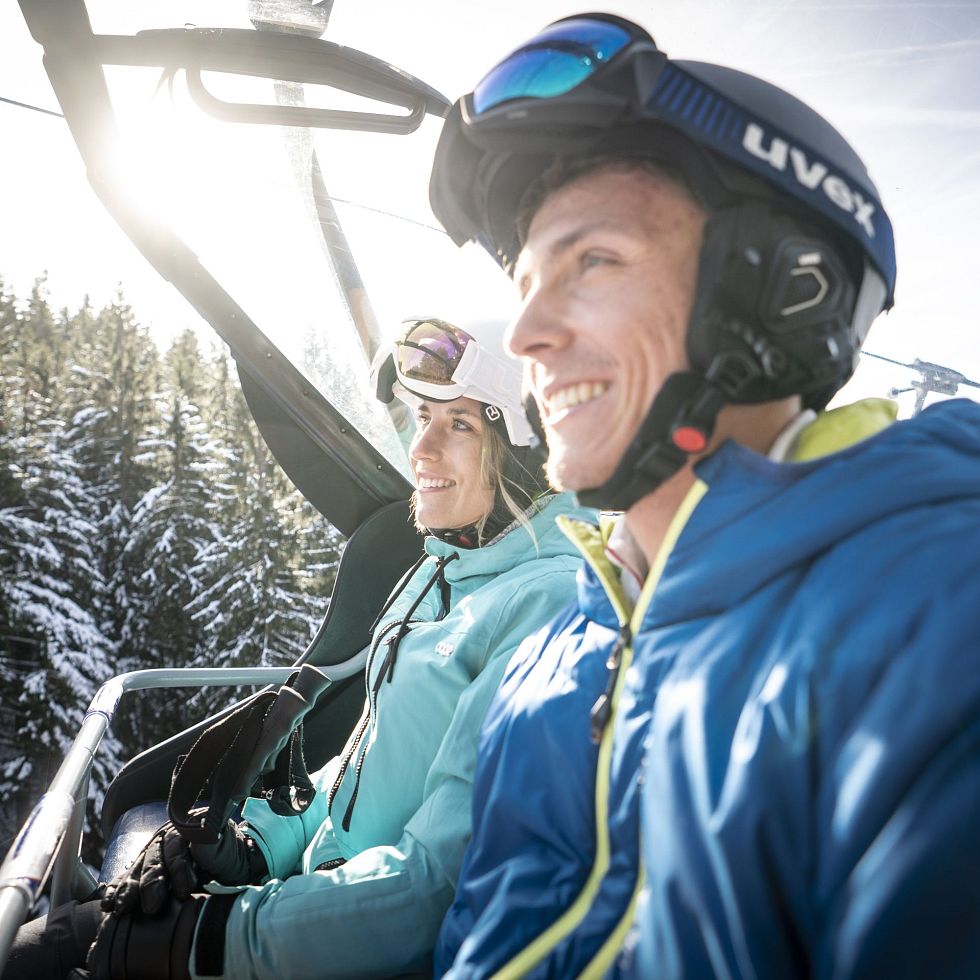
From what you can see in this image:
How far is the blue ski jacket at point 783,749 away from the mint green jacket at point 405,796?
441mm

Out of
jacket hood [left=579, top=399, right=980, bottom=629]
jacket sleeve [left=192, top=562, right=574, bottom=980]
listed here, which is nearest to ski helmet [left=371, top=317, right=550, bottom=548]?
jacket sleeve [left=192, top=562, right=574, bottom=980]

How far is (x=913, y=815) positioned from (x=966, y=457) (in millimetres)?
405

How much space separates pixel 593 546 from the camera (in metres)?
1.18

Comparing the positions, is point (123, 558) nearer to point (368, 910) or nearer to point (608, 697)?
point (368, 910)

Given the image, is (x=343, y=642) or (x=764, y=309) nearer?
(x=764, y=309)

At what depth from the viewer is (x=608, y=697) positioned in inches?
38.3

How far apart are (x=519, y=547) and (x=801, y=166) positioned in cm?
122

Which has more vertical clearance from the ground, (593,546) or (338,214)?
(338,214)

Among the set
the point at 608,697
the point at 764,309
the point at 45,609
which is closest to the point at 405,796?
the point at 608,697

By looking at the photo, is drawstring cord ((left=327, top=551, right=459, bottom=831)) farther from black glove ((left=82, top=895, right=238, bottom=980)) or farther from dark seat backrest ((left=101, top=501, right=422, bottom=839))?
dark seat backrest ((left=101, top=501, right=422, bottom=839))

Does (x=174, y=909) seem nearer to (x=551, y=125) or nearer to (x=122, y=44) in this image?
(x=551, y=125)

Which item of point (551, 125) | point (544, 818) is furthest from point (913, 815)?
point (551, 125)

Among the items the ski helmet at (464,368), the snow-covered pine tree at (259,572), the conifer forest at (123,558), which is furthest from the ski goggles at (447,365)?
the conifer forest at (123,558)

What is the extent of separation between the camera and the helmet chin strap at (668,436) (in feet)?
3.09
